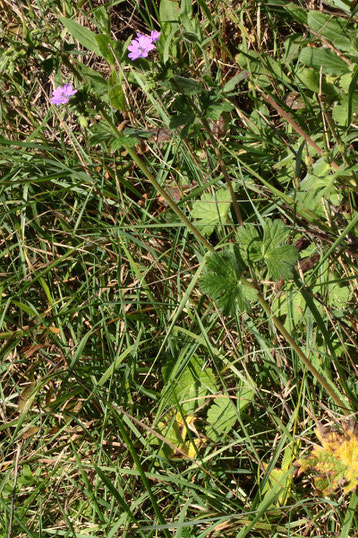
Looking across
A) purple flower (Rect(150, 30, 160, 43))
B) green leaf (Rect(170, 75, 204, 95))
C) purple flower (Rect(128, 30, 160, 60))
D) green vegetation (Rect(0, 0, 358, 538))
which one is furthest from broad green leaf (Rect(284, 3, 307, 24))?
green leaf (Rect(170, 75, 204, 95))

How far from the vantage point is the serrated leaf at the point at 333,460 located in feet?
5.86

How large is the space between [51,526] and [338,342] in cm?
116

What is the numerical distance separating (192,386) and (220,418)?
0.55 ft

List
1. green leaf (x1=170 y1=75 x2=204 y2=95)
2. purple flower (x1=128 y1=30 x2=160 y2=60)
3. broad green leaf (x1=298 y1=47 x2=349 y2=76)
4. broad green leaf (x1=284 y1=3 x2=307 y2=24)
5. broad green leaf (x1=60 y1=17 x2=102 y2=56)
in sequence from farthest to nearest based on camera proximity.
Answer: broad green leaf (x1=60 y1=17 x2=102 y2=56) → broad green leaf (x1=284 y1=3 x2=307 y2=24) → broad green leaf (x1=298 y1=47 x2=349 y2=76) → purple flower (x1=128 y1=30 x2=160 y2=60) → green leaf (x1=170 y1=75 x2=204 y2=95)

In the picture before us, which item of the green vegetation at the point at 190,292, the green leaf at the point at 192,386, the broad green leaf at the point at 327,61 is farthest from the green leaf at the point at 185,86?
the green leaf at the point at 192,386

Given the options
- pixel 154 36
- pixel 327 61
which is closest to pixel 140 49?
pixel 154 36

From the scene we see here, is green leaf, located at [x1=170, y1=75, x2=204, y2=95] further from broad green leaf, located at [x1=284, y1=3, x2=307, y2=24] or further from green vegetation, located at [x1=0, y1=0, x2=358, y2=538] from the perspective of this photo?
broad green leaf, located at [x1=284, y1=3, x2=307, y2=24]

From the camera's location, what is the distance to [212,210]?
209 cm

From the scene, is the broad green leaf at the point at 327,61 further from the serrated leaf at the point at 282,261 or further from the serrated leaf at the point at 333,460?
the serrated leaf at the point at 333,460

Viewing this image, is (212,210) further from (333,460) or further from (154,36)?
(333,460)

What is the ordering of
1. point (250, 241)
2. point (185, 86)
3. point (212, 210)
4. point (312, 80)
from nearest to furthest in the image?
point (185, 86)
point (250, 241)
point (212, 210)
point (312, 80)

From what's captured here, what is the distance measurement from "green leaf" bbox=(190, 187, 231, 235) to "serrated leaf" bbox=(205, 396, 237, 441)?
59 centimetres

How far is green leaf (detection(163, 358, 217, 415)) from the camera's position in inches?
85.7

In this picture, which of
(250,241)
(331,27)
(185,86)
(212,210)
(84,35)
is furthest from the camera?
(84,35)
